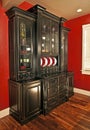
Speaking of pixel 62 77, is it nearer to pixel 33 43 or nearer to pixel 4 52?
pixel 33 43

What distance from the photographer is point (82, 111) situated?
9.39ft

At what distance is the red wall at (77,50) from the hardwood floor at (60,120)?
3.68 ft

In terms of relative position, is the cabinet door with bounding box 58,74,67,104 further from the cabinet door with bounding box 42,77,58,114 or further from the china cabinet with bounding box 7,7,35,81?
the china cabinet with bounding box 7,7,35,81

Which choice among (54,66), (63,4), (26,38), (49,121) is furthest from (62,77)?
(63,4)

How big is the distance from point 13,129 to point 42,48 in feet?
6.33

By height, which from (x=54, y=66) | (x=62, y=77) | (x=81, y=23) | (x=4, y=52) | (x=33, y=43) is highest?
(x=81, y=23)

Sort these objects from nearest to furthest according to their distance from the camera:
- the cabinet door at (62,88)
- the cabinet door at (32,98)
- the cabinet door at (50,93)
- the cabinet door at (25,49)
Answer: the cabinet door at (32,98) → the cabinet door at (25,49) → the cabinet door at (50,93) → the cabinet door at (62,88)

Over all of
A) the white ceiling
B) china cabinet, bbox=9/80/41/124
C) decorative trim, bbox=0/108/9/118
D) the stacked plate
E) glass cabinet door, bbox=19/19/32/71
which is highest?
the white ceiling

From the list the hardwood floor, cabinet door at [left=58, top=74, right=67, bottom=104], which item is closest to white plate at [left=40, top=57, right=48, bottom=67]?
cabinet door at [left=58, top=74, right=67, bottom=104]

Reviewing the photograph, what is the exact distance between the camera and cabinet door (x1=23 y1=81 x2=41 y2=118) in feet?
7.73

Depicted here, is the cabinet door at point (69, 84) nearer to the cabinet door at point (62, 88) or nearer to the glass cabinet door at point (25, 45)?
the cabinet door at point (62, 88)

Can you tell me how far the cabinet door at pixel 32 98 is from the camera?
236 centimetres

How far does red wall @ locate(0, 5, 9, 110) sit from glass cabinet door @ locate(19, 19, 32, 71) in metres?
0.38

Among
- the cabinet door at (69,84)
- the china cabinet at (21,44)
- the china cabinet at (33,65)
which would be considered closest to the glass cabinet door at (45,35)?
the china cabinet at (33,65)
